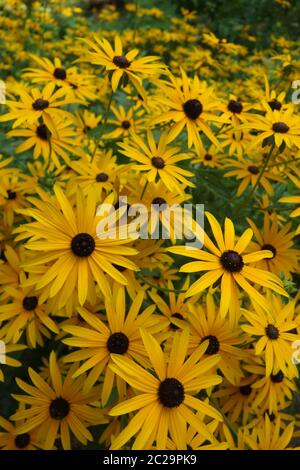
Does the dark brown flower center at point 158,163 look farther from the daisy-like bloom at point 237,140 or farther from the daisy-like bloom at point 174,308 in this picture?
the daisy-like bloom at point 237,140

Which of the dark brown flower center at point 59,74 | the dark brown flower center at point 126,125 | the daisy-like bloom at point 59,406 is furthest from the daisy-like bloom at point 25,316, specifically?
the dark brown flower center at point 126,125

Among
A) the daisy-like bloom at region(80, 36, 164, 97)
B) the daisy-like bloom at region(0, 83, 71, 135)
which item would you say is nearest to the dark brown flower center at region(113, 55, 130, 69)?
the daisy-like bloom at region(80, 36, 164, 97)

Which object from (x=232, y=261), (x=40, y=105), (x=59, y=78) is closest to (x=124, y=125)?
(x=59, y=78)

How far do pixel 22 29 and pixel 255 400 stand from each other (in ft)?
13.6

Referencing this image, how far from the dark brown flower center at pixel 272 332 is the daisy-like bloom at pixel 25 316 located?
2.31ft

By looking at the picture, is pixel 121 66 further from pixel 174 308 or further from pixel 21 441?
pixel 21 441

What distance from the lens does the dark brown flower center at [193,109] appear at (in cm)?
177

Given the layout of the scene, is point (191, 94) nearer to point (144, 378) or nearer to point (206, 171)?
point (206, 171)

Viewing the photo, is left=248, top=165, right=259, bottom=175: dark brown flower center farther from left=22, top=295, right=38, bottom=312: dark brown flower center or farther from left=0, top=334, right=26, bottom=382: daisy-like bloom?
left=0, top=334, right=26, bottom=382: daisy-like bloom

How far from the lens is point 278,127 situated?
5.73ft

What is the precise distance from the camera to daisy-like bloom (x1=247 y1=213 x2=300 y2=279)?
175 centimetres

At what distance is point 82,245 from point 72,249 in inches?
1.5
